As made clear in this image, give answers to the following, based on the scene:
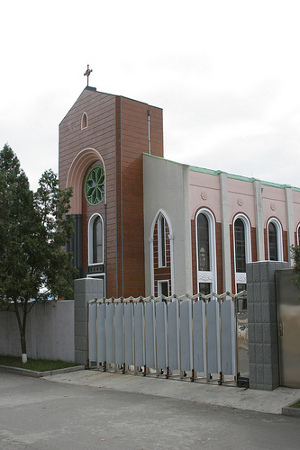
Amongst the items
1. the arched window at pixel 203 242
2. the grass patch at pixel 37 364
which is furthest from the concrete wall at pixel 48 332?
the arched window at pixel 203 242

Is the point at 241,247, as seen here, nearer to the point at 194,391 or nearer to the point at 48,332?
the point at 48,332

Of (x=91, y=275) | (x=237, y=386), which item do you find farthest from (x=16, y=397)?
(x=91, y=275)

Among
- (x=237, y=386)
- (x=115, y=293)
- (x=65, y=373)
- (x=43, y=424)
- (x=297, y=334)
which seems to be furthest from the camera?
(x=115, y=293)

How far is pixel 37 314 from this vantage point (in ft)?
54.7

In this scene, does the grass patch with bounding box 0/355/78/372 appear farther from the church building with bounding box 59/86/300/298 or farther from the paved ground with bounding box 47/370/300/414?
the church building with bounding box 59/86/300/298

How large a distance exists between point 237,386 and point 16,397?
4.69 metres

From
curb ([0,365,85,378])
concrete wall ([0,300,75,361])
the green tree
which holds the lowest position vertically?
curb ([0,365,85,378])

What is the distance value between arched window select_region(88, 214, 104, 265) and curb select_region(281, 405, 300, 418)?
2021cm

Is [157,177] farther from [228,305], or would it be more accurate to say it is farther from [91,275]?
[228,305]

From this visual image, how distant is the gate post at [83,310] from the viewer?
47.6 ft

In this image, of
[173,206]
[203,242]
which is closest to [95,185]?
[173,206]

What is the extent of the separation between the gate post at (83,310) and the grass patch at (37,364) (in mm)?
443

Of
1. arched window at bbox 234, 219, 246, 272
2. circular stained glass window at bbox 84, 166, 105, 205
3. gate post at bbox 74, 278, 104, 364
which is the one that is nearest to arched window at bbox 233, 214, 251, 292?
arched window at bbox 234, 219, 246, 272

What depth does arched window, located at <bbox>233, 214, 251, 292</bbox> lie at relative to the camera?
27917 mm
